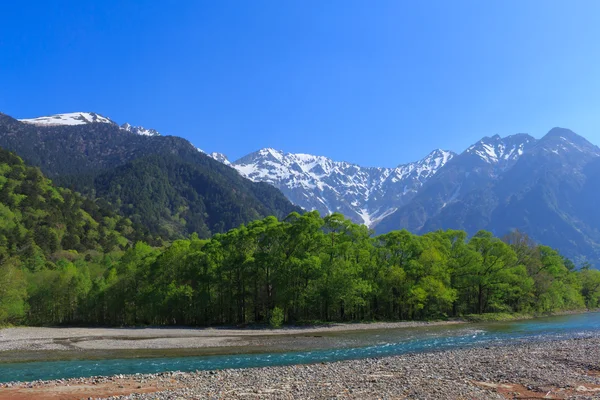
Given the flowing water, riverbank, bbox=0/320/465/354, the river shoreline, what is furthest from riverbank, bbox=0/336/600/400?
riverbank, bbox=0/320/465/354

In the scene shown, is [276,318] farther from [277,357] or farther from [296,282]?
[277,357]

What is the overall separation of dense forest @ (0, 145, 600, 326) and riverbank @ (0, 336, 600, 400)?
4135 centimetres

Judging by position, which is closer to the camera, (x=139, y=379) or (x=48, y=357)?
(x=139, y=379)

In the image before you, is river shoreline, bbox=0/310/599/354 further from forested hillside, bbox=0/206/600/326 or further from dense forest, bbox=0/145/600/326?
dense forest, bbox=0/145/600/326

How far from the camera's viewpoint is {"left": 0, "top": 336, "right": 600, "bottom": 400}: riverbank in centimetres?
2128

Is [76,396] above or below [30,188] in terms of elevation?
below

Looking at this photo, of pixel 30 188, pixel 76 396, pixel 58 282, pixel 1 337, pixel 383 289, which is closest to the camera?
pixel 76 396

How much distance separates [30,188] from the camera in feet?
613

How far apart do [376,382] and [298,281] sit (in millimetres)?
49510

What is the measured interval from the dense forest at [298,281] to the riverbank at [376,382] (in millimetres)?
41354

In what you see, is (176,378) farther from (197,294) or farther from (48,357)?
(197,294)

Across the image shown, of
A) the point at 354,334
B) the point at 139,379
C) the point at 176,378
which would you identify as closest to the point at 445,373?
the point at 176,378

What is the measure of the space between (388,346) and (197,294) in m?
44.7

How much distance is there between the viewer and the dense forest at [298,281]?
7344 centimetres
